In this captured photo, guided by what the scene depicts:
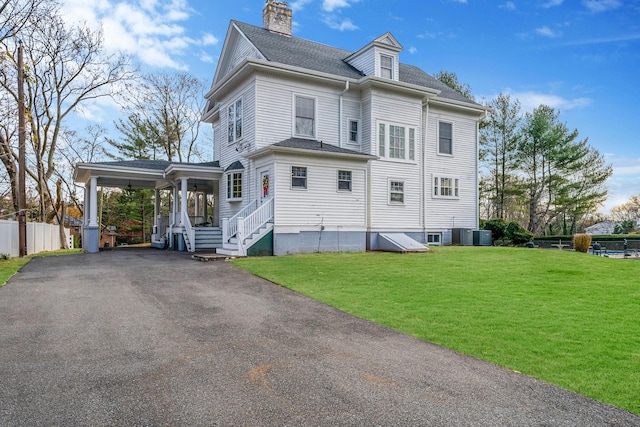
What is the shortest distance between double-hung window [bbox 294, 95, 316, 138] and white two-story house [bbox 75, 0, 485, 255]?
40 millimetres

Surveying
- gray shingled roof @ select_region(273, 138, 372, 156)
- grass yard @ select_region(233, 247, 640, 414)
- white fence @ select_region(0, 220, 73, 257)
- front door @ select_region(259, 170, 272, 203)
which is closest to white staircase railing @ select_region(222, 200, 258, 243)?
front door @ select_region(259, 170, 272, 203)

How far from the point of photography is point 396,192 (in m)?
18.0

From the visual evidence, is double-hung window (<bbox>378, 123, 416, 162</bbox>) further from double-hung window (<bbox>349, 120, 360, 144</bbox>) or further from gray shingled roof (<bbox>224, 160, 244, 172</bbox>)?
gray shingled roof (<bbox>224, 160, 244, 172</bbox>)

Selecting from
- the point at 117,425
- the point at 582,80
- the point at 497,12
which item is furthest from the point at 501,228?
the point at 117,425

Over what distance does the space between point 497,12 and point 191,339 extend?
727 inches

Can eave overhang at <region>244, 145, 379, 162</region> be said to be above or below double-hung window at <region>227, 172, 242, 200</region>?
above

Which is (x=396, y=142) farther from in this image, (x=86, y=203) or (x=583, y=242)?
(x=86, y=203)

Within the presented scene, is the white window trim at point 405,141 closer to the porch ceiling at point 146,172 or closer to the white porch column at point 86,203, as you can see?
the porch ceiling at point 146,172

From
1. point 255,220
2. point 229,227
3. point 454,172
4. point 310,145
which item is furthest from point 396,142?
point 229,227

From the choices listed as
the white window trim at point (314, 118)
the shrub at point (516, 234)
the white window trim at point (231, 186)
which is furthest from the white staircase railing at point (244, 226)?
the shrub at point (516, 234)

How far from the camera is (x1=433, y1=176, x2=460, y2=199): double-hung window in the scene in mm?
19656

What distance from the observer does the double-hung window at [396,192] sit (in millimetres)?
17891

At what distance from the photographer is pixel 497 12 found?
58.2 feet

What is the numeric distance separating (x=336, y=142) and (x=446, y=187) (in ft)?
20.7
